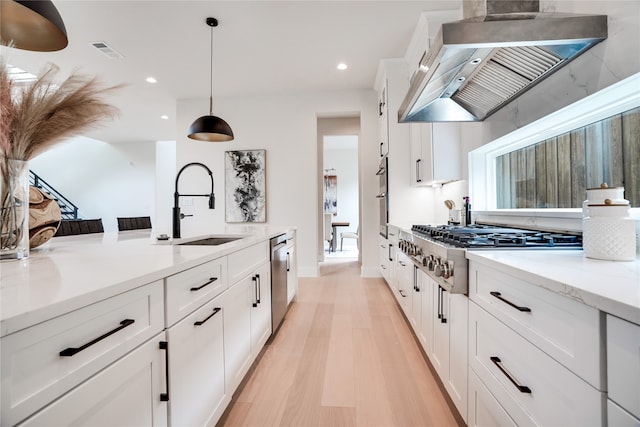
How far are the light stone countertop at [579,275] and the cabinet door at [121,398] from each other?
1.07 metres

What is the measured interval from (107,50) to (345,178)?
635 cm

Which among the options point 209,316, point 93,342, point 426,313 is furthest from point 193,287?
point 426,313

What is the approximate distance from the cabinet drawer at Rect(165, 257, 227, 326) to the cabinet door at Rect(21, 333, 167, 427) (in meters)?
0.10

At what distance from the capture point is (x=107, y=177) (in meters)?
8.26

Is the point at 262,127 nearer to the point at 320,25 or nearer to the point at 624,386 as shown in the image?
the point at 320,25

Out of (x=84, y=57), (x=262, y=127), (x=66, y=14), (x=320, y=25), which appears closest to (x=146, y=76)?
(x=84, y=57)

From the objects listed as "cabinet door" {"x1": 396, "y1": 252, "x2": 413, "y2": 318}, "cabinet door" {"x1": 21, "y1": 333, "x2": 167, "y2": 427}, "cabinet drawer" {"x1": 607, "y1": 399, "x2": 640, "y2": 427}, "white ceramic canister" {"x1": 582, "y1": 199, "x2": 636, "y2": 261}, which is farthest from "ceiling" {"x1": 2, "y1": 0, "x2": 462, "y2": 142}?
"cabinet drawer" {"x1": 607, "y1": 399, "x2": 640, "y2": 427}

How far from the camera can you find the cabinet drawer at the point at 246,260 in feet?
4.90

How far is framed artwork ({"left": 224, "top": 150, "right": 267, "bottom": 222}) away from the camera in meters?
4.75

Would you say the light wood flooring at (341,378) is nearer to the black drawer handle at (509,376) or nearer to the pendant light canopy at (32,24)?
the black drawer handle at (509,376)

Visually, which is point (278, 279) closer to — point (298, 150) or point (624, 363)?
point (624, 363)

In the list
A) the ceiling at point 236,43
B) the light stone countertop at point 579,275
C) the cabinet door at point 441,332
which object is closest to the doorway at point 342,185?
the ceiling at point 236,43

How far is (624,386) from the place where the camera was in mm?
537

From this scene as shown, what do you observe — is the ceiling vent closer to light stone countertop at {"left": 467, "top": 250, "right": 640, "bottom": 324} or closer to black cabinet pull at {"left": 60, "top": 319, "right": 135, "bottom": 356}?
black cabinet pull at {"left": 60, "top": 319, "right": 135, "bottom": 356}
